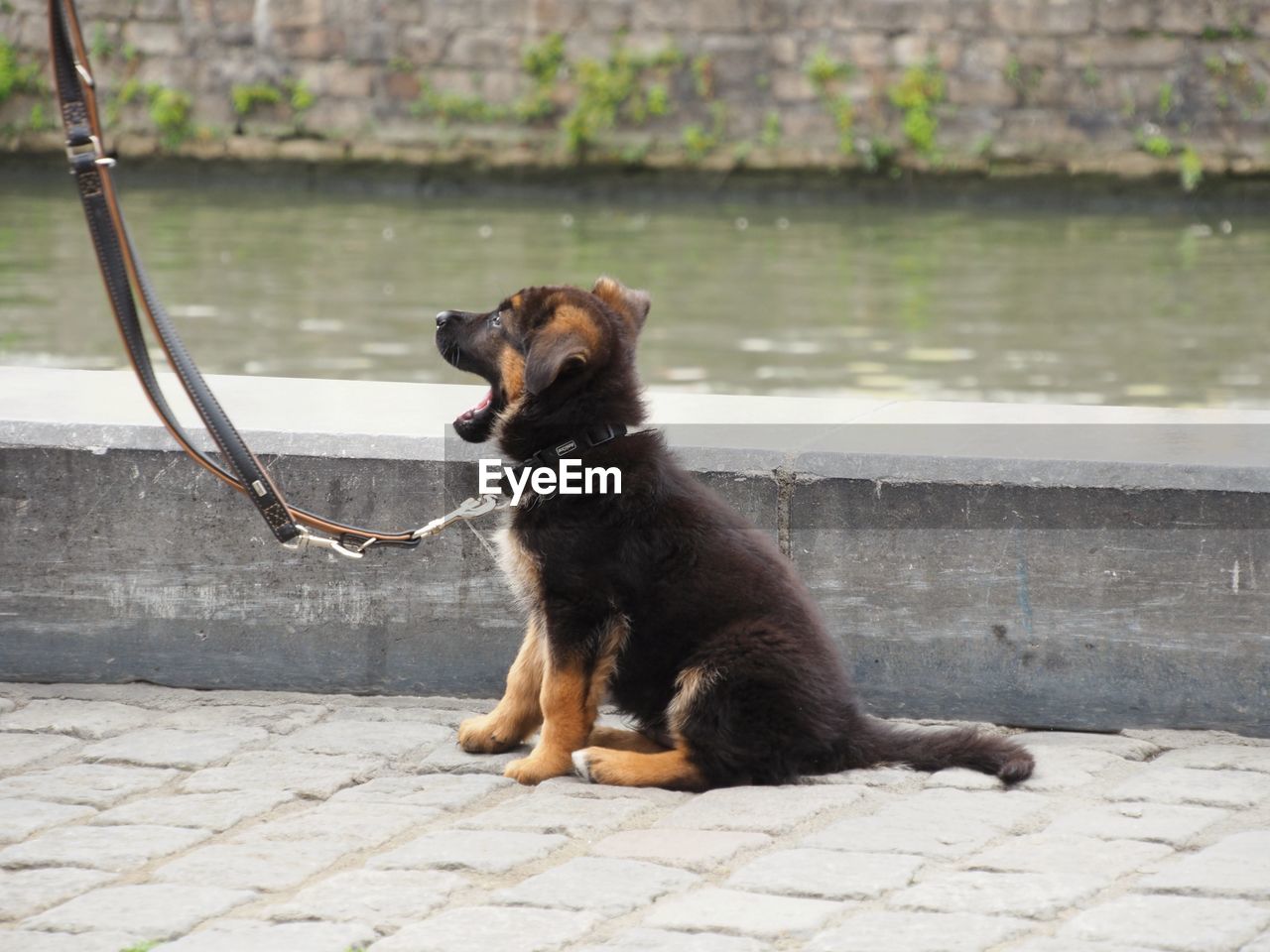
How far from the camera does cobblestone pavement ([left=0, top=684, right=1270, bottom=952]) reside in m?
3.56

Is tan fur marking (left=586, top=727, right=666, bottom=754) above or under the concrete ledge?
under

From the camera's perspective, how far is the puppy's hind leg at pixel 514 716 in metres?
4.88

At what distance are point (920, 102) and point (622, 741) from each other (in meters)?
20.3

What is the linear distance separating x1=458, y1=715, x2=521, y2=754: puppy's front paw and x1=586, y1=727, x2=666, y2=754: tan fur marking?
0.22 meters

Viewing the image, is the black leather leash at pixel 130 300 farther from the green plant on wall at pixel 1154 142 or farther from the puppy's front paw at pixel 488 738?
the green plant on wall at pixel 1154 142

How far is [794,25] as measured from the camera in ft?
81.3

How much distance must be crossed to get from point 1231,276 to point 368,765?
562 inches

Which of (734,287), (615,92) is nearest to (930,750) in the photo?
(734,287)

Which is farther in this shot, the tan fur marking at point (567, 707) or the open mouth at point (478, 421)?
the open mouth at point (478, 421)

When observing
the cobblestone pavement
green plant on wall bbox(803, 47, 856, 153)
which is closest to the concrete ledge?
the cobblestone pavement

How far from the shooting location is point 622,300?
4.91m

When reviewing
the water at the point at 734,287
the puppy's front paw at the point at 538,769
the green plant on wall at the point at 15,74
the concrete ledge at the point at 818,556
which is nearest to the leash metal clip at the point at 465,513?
the concrete ledge at the point at 818,556

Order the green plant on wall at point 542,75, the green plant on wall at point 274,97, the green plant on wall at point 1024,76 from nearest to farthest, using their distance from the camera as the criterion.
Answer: the green plant on wall at point 1024,76 → the green plant on wall at point 542,75 → the green plant on wall at point 274,97

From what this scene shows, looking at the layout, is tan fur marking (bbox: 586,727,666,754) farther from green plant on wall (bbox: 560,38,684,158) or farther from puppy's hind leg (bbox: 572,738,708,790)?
green plant on wall (bbox: 560,38,684,158)
